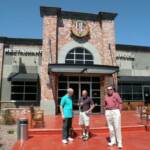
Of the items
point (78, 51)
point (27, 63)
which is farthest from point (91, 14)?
point (27, 63)

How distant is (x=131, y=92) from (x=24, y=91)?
1021 cm

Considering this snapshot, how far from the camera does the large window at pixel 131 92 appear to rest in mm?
25375

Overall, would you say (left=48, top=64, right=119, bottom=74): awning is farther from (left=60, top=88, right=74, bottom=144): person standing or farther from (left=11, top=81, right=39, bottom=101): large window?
(left=60, top=88, right=74, bottom=144): person standing

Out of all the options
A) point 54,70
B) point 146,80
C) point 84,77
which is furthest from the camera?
point 146,80

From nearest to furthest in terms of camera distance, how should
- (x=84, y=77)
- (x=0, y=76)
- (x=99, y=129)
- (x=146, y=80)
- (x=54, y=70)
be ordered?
(x=99, y=129) → (x=54, y=70) → (x=84, y=77) → (x=0, y=76) → (x=146, y=80)

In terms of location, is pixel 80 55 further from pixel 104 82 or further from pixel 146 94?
pixel 146 94

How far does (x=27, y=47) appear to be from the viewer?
24.5m

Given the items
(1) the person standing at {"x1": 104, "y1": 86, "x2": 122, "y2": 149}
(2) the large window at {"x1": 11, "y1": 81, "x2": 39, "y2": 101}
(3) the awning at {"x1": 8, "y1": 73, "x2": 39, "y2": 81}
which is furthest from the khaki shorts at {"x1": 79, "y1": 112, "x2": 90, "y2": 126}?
(2) the large window at {"x1": 11, "y1": 81, "x2": 39, "y2": 101}

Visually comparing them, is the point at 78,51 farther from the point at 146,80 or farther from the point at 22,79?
the point at 146,80

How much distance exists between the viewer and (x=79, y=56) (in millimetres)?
22328

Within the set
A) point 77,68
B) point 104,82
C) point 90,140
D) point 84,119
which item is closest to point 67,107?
point 84,119

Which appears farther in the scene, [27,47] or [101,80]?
[27,47]

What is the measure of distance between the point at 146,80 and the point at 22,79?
11708mm

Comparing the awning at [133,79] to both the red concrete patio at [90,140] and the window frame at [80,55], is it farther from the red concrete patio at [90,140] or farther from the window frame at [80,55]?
the red concrete patio at [90,140]
